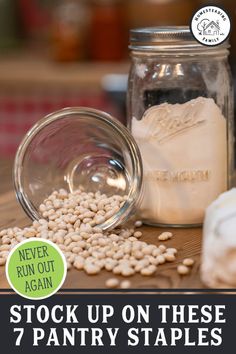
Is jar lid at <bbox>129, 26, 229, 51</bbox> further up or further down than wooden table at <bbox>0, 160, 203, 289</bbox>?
further up

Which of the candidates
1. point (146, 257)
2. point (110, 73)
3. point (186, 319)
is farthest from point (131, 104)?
point (110, 73)

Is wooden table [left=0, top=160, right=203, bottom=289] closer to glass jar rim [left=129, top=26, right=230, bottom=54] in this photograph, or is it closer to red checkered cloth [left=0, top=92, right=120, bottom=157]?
glass jar rim [left=129, top=26, right=230, bottom=54]

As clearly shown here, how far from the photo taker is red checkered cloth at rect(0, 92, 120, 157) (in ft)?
8.91

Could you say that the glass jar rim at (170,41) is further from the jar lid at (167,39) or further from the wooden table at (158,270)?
the wooden table at (158,270)

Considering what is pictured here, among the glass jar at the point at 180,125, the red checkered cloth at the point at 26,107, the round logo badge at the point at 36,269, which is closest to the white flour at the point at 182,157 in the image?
the glass jar at the point at 180,125

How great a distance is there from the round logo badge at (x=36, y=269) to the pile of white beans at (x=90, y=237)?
1.8 inches

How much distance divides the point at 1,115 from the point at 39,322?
214 cm

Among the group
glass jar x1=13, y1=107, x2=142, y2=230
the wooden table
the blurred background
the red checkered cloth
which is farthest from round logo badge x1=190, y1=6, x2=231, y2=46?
the red checkered cloth

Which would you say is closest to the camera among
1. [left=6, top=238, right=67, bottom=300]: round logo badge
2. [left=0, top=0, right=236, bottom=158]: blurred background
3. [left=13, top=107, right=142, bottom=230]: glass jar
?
[left=6, top=238, right=67, bottom=300]: round logo badge

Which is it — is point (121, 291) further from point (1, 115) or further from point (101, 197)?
point (1, 115)

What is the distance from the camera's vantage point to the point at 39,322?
781 millimetres

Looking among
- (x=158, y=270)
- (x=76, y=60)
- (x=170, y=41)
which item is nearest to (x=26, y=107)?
(x=76, y=60)

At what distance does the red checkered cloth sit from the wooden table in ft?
4.89

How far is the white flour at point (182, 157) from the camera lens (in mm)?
1057
